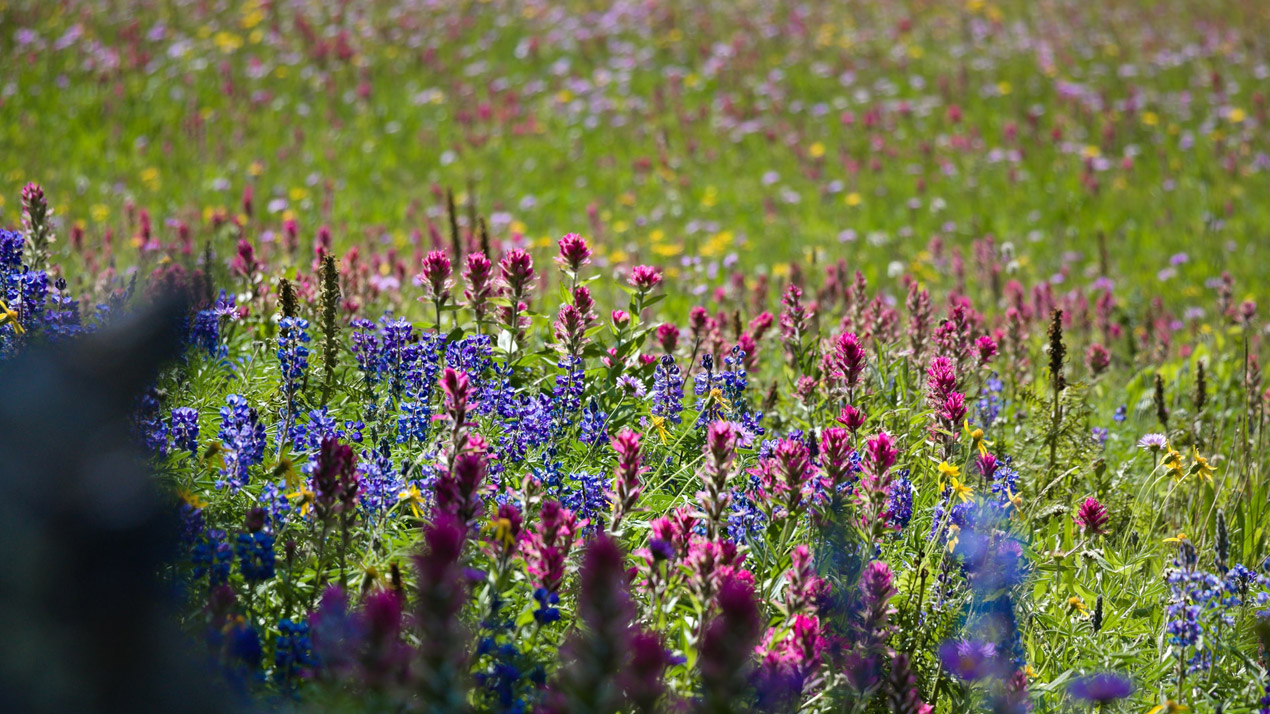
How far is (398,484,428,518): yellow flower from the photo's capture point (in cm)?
250

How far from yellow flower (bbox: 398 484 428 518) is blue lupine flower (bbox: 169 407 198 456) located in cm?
63

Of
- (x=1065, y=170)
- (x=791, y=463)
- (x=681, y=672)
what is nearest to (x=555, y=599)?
(x=681, y=672)

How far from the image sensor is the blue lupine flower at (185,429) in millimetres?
2732

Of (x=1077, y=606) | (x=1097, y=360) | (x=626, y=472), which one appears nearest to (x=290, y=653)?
(x=626, y=472)

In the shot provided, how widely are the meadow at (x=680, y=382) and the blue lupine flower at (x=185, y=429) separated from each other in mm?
61

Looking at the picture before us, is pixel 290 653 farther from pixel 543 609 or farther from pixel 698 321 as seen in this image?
pixel 698 321

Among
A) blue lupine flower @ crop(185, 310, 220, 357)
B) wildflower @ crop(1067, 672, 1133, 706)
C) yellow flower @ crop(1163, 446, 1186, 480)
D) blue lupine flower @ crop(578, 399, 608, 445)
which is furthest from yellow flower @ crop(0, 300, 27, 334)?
yellow flower @ crop(1163, 446, 1186, 480)

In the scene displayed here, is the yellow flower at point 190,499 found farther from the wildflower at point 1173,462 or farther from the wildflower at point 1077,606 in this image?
the wildflower at point 1173,462

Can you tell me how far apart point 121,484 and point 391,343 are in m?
1.69

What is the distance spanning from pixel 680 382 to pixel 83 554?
2.18 meters

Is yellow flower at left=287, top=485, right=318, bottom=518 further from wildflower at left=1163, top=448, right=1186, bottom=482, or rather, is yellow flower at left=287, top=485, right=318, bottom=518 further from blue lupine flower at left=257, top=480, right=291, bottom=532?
wildflower at left=1163, top=448, right=1186, bottom=482

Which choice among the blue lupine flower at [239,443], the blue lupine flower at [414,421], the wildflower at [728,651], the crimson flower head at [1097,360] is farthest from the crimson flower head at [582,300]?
the crimson flower head at [1097,360]

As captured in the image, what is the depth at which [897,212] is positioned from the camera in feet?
31.4

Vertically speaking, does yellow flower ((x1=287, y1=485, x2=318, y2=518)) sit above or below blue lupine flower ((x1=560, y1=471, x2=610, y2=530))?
above
